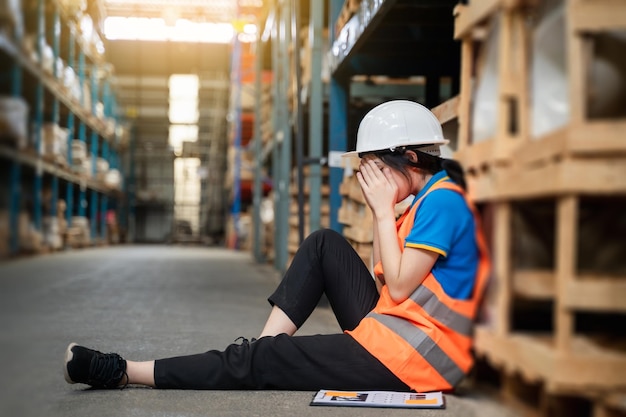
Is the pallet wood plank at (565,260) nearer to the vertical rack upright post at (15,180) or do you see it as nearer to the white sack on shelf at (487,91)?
the white sack on shelf at (487,91)

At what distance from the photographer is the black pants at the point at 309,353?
7.12ft

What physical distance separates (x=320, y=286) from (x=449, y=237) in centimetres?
108

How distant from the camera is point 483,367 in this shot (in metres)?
1.08

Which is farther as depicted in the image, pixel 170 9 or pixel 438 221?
pixel 170 9

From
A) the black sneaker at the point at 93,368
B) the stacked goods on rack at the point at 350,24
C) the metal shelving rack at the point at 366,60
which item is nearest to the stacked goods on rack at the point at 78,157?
the black sneaker at the point at 93,368

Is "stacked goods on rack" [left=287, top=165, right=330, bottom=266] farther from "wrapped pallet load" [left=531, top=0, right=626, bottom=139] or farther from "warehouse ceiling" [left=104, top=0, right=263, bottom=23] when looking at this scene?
"wrapped pallet load" [left=531, top=0, right=626, bottom=139]

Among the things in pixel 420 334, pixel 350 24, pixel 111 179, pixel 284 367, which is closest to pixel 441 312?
pixel 420 334

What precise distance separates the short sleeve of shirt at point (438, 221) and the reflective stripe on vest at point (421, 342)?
25 centimetres

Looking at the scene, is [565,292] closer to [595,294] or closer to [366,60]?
[595,294]

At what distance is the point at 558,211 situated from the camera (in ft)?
2.98

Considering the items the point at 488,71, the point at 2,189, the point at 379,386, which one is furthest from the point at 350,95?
the point at 2,189

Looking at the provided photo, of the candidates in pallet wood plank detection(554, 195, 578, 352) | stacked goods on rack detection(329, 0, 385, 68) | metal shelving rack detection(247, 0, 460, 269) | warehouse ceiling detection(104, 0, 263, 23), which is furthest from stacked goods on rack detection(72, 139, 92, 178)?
stacked goods on rack detection(329, 0, 385, 68)

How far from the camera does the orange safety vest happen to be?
1370mm

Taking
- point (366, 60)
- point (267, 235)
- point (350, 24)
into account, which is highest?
point (350, 24)
